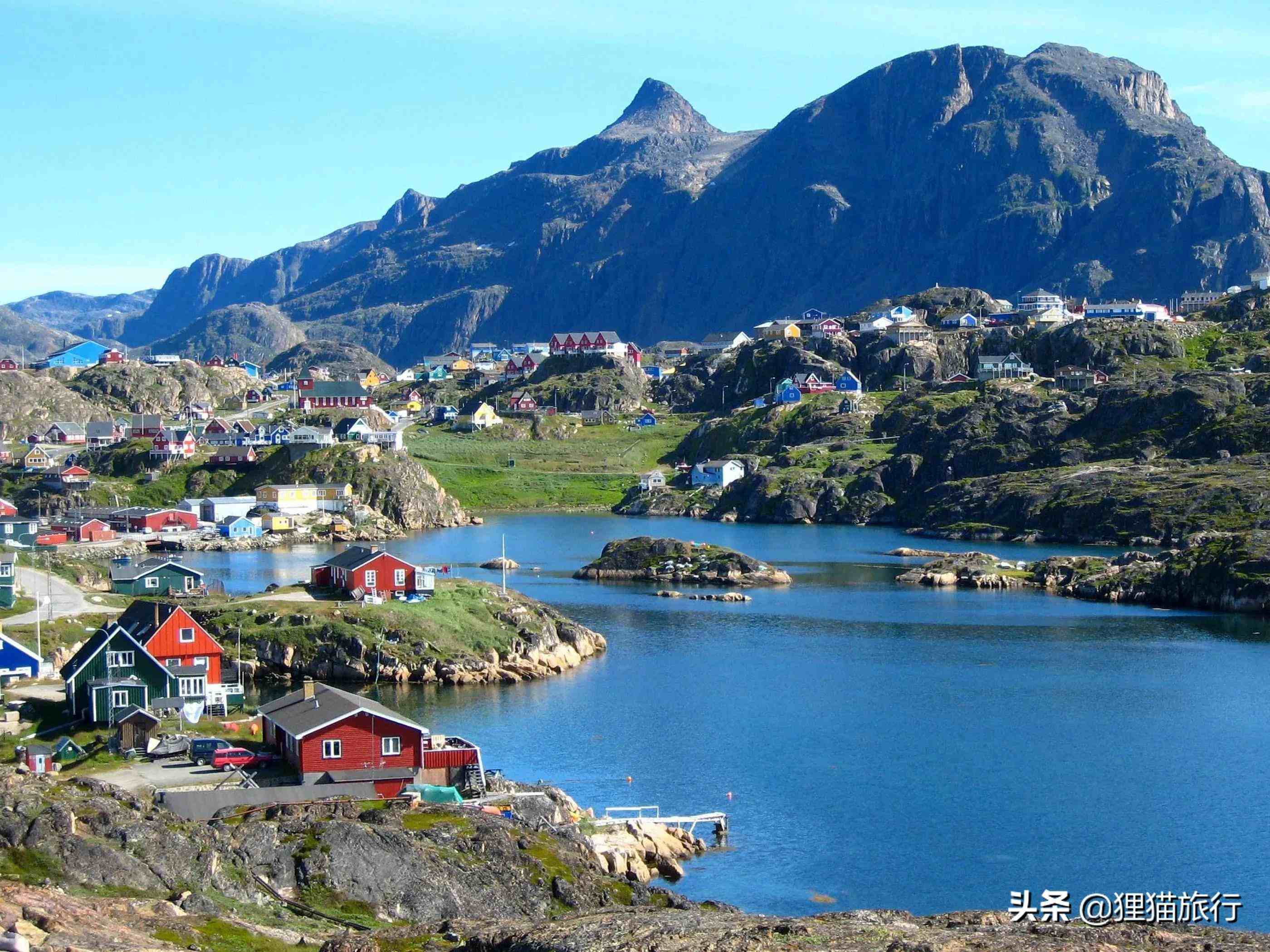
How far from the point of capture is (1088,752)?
4941 cm

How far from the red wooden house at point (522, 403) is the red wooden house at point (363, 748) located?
5361 inches

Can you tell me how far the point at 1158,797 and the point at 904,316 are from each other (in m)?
151

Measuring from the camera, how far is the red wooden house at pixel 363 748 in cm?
3794

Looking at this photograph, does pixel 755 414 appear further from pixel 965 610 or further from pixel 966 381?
pixel 965 610

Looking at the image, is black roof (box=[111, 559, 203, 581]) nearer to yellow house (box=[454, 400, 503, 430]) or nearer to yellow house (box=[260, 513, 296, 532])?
yellow house (box=[260, 513, 296, 532])

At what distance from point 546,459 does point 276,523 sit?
1789 inches

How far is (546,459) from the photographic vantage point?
518ft

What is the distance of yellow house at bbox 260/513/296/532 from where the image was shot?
116m

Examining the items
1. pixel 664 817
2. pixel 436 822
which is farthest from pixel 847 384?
pixel 436 822

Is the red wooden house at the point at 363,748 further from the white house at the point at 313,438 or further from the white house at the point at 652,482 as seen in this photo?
the white house at the point at 652,482

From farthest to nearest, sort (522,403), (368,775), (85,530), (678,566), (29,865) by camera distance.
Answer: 1. (522,403)
2. (85,530)
3. (678,566)
4. (368,775)
5. (29,865)

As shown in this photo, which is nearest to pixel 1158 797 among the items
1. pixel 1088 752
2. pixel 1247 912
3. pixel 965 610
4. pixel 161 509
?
pixel 1088 752

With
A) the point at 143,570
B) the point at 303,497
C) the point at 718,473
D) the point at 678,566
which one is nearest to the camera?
the point at 143,570

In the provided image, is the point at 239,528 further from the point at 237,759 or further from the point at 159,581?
the point at 237,759
